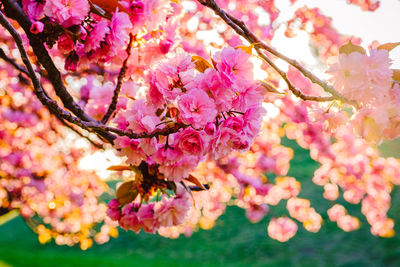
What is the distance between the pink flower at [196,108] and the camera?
38.1 inches

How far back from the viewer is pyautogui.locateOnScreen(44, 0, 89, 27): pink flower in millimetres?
1064

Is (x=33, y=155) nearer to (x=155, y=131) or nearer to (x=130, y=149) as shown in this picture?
(x=130, y=149)

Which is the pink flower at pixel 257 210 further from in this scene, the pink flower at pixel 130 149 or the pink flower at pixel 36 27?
the pink flower at pixel 36 27

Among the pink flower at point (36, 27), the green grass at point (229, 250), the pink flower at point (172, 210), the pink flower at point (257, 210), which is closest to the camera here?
the pink flower at point (36, 27)

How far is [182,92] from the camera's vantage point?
1029mm

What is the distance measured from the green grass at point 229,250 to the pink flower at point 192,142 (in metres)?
7.00

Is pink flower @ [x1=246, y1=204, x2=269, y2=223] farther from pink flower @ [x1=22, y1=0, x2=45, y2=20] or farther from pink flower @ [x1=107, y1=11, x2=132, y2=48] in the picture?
pink flower @ [x1=22, y1=0, x2=45, y2=20]

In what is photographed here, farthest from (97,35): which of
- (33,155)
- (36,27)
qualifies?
(33,155)

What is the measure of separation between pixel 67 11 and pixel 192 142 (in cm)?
56

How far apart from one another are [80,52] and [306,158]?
17.0 m

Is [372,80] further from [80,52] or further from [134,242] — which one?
[134,242]

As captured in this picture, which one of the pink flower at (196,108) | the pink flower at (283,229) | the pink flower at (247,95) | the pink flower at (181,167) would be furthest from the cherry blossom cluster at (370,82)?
the pink flower at (283,229)

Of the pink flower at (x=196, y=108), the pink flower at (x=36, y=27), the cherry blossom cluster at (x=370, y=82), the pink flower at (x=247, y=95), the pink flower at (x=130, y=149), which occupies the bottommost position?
the pink flower at (x=130, y=149)

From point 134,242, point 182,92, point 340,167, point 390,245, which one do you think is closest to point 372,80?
point 182,92
